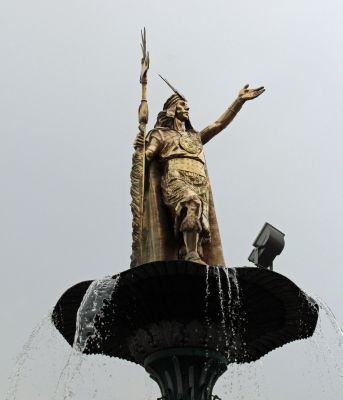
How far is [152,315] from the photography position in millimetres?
11352

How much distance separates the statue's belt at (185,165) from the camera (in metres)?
13.1

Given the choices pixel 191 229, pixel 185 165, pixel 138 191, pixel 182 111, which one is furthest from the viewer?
pixel 182 111

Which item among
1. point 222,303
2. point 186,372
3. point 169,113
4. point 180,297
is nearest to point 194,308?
point 180,297

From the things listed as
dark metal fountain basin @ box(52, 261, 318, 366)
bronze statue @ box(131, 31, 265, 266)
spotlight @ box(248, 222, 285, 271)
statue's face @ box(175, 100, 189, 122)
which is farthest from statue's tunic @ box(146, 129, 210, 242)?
dark metal fountain basin @ box(52, 261, 318, 366)

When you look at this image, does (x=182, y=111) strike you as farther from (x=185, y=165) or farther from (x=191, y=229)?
(x=191, y=229)

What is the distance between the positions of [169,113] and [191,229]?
3.06m

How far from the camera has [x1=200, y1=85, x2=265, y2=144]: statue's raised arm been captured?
14.3 metres

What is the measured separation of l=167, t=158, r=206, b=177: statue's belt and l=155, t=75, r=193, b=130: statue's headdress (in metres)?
1.17

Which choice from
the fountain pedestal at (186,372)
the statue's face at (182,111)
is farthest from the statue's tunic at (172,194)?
the fountain pedestal at (186,372)

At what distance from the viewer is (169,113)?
14219 mm

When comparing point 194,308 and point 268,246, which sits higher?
point 268,246

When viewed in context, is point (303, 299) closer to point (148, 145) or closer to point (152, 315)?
point (152, 315)

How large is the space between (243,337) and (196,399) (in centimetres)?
169

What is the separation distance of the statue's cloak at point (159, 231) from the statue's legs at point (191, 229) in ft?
1.18
